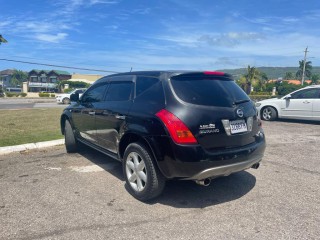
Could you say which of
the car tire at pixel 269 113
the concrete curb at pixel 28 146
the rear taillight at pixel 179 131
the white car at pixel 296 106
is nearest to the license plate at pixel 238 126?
the rear taillight at pixel 179 131

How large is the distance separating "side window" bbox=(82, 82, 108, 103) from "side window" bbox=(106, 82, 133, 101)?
25cm

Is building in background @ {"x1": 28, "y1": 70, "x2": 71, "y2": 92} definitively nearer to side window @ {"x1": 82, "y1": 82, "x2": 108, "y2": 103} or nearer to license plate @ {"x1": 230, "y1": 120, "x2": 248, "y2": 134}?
side window @ {"x1": 82, "y1": 82, "x2": 108, "y2": 103}

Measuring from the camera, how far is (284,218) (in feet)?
11.4

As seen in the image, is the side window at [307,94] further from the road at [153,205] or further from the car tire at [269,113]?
the road at [153,205]

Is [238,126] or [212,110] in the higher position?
[212,110]

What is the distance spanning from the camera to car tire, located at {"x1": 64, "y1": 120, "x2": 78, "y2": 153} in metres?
6.47

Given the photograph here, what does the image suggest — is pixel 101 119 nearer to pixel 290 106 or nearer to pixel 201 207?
pixel 201 207

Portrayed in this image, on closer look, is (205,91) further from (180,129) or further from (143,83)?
(143,83)

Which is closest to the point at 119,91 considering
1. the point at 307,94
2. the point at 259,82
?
the point at 307,94

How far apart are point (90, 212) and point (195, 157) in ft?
4.87

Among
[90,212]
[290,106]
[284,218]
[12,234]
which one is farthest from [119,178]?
[290,106]

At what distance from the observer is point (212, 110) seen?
12.1 ft

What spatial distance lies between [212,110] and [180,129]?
50 cm

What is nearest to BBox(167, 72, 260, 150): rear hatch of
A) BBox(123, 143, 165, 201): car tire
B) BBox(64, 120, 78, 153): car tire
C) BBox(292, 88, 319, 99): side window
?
BBox(123, 143, 165, 201): car tire
